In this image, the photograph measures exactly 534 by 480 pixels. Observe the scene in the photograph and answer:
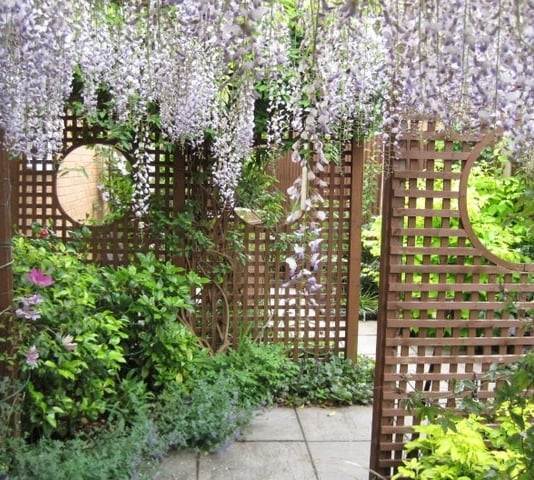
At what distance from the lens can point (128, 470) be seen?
2.74 m

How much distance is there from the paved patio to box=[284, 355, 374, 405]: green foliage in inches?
3.4

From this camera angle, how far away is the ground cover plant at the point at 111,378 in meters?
2.73

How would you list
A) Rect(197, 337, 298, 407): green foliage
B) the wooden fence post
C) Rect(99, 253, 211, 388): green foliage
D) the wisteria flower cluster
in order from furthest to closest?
1. Rect(197, 337, 298, 407): green foliage
2. Rect(99, 253, 211, 388): green foliage
3. the wooden fence post
4. the wisteria flower cluster

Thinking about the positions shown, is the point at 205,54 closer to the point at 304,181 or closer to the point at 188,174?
the point at 304,181

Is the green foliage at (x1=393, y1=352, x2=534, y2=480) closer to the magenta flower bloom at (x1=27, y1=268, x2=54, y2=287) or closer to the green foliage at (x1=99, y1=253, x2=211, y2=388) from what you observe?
the green foliage at (x1=99, y1=253, x2=211, y2=388)

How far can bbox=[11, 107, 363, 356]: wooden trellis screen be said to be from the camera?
4.12 metres

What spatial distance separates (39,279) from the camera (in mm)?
2838

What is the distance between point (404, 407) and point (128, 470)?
3.95 ft

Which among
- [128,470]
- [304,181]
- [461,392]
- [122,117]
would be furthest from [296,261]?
[122,117]

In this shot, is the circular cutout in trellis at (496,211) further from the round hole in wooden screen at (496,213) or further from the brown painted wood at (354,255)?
the brown painted wood at (354,255)

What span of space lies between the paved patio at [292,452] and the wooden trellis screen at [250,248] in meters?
0.65

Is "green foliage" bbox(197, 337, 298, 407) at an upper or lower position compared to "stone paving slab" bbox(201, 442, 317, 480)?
upper

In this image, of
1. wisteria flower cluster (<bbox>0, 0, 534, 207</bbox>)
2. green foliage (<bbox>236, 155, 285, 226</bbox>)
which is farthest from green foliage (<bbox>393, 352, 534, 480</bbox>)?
green foliage (<bbox>236, 155, 285, 226</bbox>)

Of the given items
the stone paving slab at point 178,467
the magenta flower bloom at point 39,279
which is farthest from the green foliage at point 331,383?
the magenta flower bloom at point 39,279
